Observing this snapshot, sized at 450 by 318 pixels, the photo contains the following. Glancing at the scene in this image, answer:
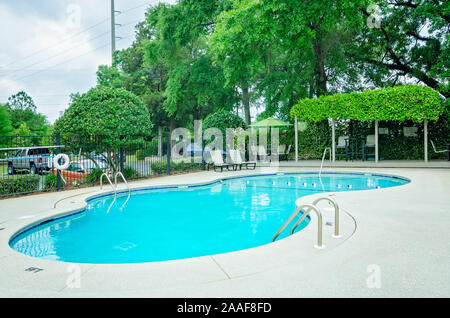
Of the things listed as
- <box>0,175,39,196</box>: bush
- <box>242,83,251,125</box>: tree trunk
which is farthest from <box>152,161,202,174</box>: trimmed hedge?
<box>242,83,251,125</box>: tree trunk

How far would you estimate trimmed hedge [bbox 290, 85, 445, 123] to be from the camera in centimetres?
1457

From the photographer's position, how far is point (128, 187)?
9.91 metres

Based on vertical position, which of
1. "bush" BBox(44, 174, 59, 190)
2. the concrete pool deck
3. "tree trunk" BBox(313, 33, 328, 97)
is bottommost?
the concrete pool deck

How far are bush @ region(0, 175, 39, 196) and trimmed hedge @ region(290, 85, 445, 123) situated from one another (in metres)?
13.4

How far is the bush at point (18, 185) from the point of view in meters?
8.56

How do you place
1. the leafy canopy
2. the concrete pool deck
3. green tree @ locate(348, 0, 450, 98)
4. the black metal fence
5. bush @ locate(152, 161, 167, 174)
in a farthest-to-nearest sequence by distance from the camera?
green tree @ locate(348, 0, 450, 98) < bush @ locate(152, 161, 167, 174) < the leafy canopy < the black metal fence < the concrete pool deck

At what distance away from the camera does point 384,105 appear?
50.0 feet

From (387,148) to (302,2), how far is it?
30.7ft

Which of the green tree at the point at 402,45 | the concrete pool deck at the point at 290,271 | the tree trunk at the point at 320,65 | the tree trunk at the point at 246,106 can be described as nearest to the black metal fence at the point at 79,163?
the concrete pool deck at the point at 290,271

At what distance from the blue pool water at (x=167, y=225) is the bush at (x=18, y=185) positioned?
6.69 ft

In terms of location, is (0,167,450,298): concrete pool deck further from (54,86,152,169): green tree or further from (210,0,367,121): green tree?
(210,0,367,121): green tree

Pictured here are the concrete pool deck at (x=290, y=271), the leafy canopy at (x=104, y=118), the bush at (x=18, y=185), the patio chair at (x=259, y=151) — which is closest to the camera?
the concrete pool deck at (x=290, y=271)

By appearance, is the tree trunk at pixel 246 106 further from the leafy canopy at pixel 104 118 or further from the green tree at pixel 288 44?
the leafy canopy at pixel 104 118
